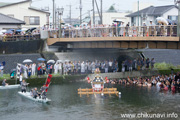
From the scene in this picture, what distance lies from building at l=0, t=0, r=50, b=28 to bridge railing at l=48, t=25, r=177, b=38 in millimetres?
24250

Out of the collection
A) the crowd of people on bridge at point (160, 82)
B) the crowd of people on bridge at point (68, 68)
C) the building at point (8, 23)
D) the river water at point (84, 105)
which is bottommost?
the river water at point (84, 105)

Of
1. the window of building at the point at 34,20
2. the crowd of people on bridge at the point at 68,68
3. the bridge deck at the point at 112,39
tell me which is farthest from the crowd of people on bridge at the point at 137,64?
the window of building at the point at 34,20

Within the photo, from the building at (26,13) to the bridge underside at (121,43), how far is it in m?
23.2

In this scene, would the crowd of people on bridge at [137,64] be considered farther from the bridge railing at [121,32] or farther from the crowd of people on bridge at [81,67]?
the bridge railing at [121,32]

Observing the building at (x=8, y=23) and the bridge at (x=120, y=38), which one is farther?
the building at (x=8, y=23)

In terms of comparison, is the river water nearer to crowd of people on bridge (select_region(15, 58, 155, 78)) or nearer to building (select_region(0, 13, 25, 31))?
crowd of people on bridge (select_region(15, 58, 155, 78))

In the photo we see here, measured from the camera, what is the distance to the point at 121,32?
41656 mm

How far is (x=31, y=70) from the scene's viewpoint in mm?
43875

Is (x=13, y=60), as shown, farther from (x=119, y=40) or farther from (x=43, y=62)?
(x=119, y=40)

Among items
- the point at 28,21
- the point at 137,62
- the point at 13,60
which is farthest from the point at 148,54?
the point at 28,21

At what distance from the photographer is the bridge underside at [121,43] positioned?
38656 millimetres

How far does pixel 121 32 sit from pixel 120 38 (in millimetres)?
762

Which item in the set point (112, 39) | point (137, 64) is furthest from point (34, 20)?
point (112, 39)

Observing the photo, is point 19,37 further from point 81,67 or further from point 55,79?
point 55,79
